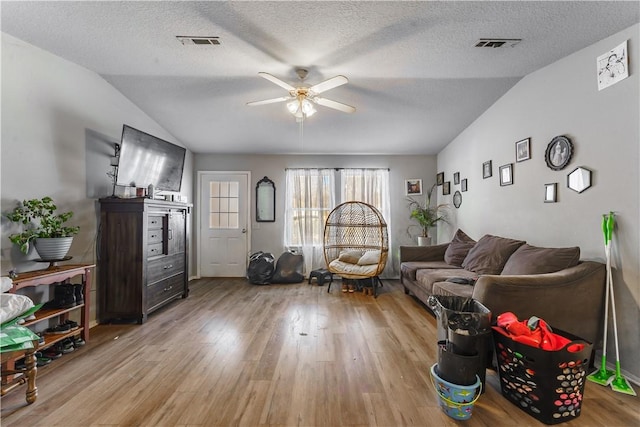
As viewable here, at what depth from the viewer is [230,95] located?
3.15 m

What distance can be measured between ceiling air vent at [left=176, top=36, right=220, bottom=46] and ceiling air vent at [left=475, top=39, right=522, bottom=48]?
213 cm

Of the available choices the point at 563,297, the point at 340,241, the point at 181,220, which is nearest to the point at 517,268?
the point at 563,297

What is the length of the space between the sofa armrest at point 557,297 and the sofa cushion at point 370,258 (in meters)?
2.06

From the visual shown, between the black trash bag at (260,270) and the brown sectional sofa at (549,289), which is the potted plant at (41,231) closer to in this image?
the black trash bag at (260,270)

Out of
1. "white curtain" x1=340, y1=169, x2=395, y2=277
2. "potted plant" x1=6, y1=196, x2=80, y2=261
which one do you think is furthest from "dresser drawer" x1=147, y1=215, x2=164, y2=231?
"white curtain" x1=340, y1=169, x2=395, y2=277

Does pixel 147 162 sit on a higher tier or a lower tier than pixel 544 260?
higher

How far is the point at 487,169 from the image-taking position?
11.4ft

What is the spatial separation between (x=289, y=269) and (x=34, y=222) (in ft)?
10.2

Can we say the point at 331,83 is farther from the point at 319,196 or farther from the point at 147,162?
the point at 319,196

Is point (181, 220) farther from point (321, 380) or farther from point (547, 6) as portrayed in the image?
point (547, 6)

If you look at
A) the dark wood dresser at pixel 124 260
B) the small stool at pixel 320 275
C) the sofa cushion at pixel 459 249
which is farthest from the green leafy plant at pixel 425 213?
the dark wood dresser at pixel 124 260

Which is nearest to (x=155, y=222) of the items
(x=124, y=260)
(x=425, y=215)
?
(x=124, y=260)

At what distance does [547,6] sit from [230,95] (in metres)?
2.91

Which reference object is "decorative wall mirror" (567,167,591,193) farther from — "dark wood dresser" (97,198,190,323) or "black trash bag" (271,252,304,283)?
"dark wood dresser" (97,198,190,323)
